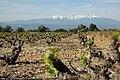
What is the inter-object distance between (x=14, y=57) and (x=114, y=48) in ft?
58.3

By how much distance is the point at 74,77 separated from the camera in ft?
34.1

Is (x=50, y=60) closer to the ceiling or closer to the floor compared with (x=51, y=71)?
closer to the ceiling

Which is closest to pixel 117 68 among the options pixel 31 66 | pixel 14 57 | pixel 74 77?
pixel 74 77

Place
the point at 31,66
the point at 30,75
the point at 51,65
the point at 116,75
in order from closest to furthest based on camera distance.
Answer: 1. the point at 51,65
2. the point at 116,75
3. the point at 30,75
4. the point at 31,66

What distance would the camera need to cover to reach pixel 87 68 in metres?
11.6

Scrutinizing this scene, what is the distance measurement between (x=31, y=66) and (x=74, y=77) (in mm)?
16848

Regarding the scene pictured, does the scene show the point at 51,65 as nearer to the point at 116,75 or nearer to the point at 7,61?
the point at 116,75

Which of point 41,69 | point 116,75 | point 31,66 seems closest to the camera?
point 116,75

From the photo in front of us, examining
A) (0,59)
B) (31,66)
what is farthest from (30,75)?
(0,59)

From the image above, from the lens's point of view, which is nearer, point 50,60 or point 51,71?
point 50,60

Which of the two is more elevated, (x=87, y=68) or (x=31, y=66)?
(x=87, y=68)

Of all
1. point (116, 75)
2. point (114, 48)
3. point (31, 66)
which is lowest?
point (31, 66)

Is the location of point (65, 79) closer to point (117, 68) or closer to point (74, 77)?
point (74, 77)

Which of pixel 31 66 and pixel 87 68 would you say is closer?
pixel 87 68
